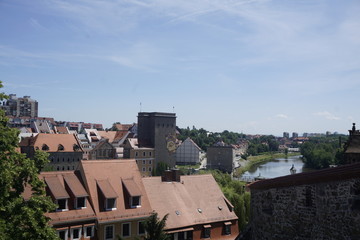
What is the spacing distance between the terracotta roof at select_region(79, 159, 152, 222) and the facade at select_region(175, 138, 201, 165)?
93.5 metres

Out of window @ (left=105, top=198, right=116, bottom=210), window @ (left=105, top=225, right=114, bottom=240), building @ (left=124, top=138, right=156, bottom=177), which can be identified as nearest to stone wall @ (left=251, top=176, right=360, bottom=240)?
window @ (left=105, top=225, right=114, bottom=240)

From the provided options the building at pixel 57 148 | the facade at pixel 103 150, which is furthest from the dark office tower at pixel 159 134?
the building at pixel 57 148

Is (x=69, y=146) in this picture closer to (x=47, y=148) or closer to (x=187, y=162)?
(x=47, y=148)

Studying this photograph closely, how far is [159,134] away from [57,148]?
2328cm

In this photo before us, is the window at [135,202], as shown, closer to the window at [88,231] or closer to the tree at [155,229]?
the window at [88,231]

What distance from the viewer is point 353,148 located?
30844 mm

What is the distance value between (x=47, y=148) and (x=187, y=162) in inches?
2372

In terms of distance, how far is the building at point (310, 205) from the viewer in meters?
10.4

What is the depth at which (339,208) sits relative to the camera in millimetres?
10594

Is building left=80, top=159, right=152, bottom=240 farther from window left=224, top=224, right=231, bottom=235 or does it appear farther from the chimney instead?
window left=224, top=224, right=231, bottom=235

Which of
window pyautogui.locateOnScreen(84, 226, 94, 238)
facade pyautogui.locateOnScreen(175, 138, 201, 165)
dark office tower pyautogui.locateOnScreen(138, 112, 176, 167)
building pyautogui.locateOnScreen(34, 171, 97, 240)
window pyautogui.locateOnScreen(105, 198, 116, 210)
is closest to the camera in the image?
building pyautogui.locateOnScreen(34, 171, 97, 240)

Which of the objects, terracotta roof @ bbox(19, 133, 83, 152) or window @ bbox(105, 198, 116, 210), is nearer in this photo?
window @ bbox(105, 198, 116, 210)

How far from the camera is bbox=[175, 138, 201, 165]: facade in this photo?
121 metres

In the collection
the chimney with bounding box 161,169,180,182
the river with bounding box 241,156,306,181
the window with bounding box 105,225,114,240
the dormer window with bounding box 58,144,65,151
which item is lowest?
the river with bounding box 241,156,306,181
